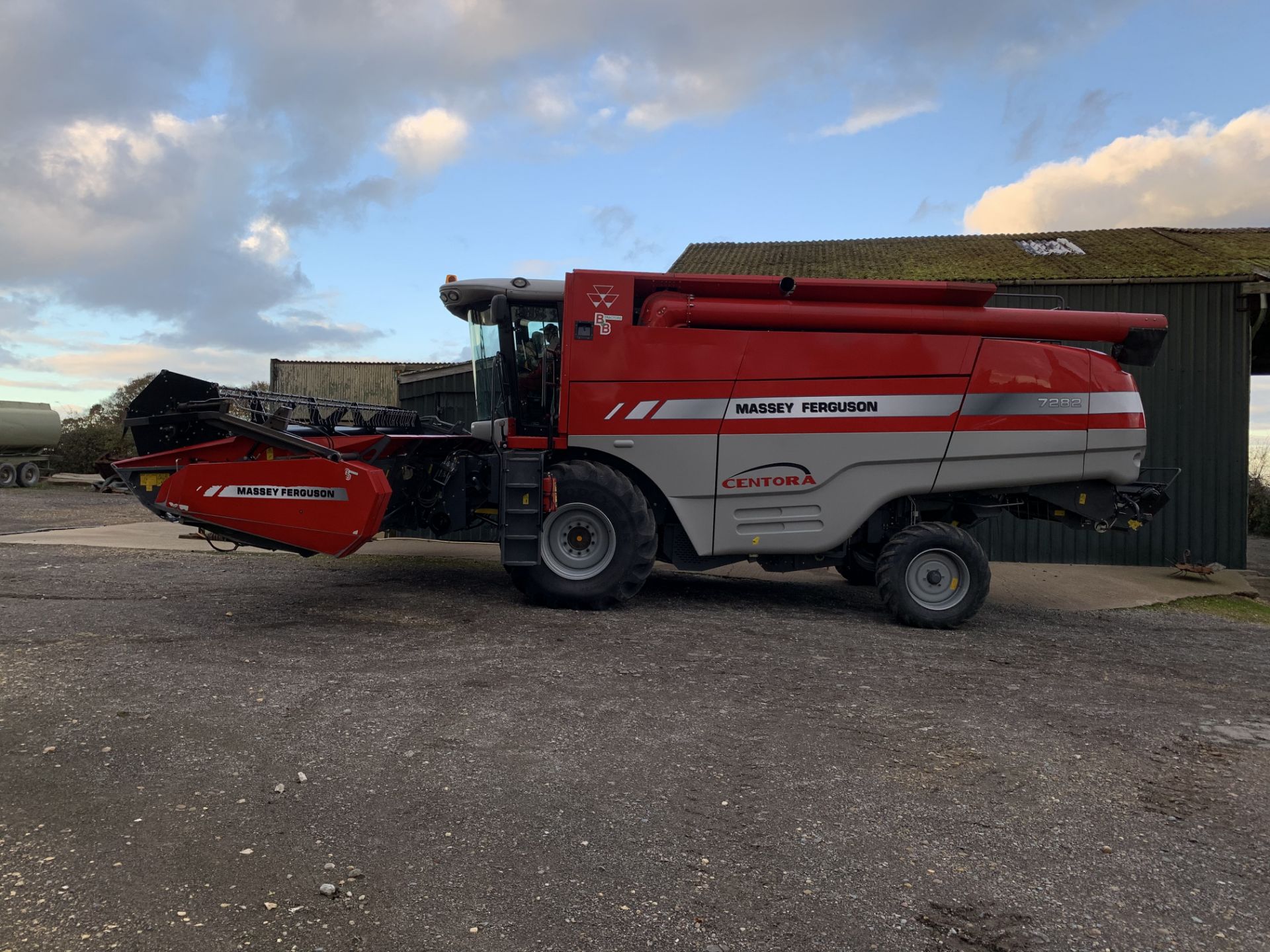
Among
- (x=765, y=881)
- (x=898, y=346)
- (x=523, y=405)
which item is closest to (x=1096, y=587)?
(x=898, y=346)

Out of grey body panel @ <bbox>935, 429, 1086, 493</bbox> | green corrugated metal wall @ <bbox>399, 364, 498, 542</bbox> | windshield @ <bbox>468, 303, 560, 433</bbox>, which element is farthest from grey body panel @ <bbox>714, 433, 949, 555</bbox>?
green corrugated metal wall @ <bbox>399, 364, 498, 542</bbox>

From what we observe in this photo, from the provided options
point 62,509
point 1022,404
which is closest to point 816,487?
point 1022,404

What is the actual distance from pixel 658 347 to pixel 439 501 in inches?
95.8

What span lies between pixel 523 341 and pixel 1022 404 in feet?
14.6

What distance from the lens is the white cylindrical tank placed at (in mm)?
23719

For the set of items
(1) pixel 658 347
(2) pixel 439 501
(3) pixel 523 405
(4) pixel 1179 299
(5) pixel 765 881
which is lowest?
(5) pixel 765 881

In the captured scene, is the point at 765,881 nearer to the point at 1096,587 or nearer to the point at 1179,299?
the point at 1096,587

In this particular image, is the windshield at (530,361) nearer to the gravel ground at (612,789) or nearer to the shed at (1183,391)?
the gravel ground at (612,789)

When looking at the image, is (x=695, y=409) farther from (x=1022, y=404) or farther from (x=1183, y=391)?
(x=1183, y=391)

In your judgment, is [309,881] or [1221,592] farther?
[1221,592]

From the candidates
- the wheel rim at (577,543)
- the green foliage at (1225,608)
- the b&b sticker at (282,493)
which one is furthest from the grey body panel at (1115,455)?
the b&b sticker at (282,493)

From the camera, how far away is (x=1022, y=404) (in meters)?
7.56

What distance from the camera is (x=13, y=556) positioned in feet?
32.7

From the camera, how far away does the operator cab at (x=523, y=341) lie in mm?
7887
